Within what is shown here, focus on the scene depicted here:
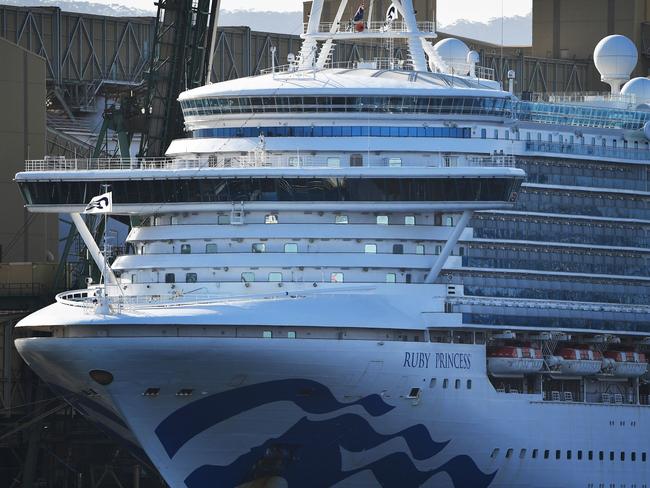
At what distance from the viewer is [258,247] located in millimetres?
58031

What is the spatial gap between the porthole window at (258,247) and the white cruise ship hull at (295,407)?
154 inches

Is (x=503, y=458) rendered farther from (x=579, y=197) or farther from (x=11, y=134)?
(x=11, y=134)

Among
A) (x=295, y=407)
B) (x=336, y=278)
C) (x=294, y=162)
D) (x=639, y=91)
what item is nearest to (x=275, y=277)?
(x=336, y=278)

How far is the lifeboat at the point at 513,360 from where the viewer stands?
60375mm

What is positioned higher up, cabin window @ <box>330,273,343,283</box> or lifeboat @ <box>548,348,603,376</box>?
cabin window @ <box>330,273,343,283</box>

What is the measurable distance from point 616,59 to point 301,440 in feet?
79.0

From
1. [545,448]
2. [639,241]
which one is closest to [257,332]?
[545,448]

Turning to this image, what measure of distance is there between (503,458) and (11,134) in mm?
25015

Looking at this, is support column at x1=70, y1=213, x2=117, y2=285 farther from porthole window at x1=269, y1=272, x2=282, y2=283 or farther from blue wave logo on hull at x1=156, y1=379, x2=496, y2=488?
blue wave logo on hull at x1=156, y1=379, x2=496, y2=488

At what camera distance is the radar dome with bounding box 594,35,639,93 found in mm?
74812

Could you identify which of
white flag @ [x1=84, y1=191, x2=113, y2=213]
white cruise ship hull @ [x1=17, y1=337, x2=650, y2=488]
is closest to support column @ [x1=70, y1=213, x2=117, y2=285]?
white flag @ [x1=84, y1=191, x2=113, y2=213]

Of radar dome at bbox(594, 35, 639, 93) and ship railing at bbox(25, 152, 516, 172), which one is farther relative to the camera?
radar dome at bbox(594, 35, 639, 93)


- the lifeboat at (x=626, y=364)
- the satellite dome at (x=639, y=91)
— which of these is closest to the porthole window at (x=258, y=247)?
the lifeboat at (x=626, y=364)

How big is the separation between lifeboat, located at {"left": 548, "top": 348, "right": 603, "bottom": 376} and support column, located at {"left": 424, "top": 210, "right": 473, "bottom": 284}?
18.4 feet
